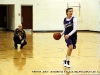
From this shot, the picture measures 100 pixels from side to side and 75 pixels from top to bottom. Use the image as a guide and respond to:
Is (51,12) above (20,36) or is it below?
above

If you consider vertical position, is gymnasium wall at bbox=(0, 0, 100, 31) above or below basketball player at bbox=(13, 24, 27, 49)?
above

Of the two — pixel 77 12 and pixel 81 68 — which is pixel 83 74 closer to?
pixel 81 68

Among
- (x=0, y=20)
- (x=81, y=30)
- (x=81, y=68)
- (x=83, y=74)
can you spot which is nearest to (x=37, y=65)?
(x=81, y=68)

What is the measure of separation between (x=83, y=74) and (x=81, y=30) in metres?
24.4

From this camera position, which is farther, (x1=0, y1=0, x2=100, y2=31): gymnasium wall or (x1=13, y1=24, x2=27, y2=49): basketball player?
(x1=0, y1=0, x2=100, y2=31): gymnasium wall

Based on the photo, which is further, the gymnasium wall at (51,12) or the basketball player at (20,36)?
the gymnasium wall at (51,12)

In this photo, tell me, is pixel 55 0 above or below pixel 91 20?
above

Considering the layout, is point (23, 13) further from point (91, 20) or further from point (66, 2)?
point (91, 20)

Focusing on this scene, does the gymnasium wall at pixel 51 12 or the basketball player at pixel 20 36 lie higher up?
the gymnasium wall at pixel 51 12

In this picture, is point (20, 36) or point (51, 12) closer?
point (20, 36)

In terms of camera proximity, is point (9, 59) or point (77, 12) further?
point (77, 12)

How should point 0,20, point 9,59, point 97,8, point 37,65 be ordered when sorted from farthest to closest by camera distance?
point 0,20, point 97,8, point 9,59, point 37,65

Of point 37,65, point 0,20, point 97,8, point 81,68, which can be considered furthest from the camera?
point 0,20

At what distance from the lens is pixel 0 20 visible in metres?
33.8
